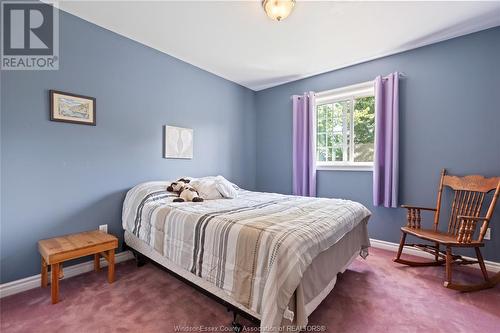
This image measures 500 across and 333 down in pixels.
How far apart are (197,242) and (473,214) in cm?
286

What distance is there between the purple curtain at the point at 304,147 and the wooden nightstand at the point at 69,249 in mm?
2679

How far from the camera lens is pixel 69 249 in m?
1.79

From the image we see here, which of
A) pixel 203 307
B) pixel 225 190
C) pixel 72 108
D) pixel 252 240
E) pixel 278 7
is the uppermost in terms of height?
pixel 278 7

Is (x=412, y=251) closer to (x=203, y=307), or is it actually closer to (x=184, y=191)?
(x=203, y=307)

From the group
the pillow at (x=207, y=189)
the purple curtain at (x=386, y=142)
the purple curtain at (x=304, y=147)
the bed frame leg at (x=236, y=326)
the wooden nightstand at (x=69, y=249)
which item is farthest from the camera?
the purple curtain at (x=304, y=147)

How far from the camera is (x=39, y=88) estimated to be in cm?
204

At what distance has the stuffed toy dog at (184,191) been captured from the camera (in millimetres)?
2361

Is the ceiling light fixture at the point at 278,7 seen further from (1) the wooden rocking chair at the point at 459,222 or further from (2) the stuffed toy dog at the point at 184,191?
(1) the wooden rocking chair at the point at 459,222

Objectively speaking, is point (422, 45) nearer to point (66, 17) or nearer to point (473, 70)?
point (473, 70)

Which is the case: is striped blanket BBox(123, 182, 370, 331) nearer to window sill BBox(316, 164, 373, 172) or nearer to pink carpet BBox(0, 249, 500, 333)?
pink carpet BBox(0, 249, 500, 333)

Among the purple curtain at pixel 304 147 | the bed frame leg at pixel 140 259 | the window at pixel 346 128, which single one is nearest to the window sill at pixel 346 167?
Result: the window at pixel 346 128

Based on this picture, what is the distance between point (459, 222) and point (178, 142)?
11.2 feet

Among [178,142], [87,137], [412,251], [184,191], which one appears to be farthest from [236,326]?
[412,251]

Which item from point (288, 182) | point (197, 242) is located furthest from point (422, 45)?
point (197, 242)
